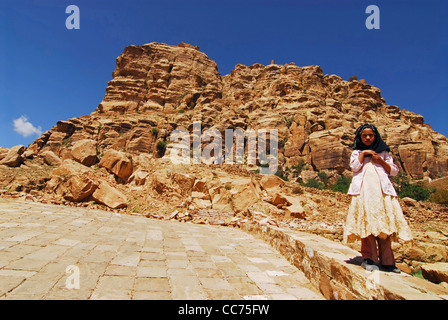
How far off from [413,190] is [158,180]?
1019 inches

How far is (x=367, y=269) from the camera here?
2.32 metres

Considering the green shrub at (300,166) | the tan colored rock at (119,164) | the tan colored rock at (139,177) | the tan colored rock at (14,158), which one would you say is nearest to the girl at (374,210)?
the tan colored rock at (139,177)

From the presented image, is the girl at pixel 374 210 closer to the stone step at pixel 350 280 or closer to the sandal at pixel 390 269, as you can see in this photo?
the sandal at pixel 390 269

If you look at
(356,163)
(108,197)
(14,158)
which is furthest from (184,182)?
(14,158)

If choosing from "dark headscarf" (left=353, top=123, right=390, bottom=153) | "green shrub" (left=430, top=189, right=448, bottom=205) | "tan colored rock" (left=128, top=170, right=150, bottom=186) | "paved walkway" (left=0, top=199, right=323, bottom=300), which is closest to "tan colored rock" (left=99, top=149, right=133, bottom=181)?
"tan colored rock" (left=128, top=170, right=150, bottom=186)

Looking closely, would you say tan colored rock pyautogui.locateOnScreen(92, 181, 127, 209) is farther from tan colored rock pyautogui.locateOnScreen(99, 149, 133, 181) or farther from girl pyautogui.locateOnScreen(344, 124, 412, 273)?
girl pyautogui.locateOnScreen(344, 124, 412, 273)

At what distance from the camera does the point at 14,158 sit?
57.3 ft

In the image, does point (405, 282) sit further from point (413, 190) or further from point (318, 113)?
point (318, 113)

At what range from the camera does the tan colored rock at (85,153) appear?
61.6ft

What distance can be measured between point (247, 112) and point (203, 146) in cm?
1624

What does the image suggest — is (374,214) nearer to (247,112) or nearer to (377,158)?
(377,158)

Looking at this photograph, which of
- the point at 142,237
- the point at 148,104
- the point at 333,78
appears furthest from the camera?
the point at 333,78

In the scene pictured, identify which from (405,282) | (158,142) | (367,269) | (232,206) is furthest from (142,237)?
(158,142)

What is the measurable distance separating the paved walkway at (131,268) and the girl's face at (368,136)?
194cm
